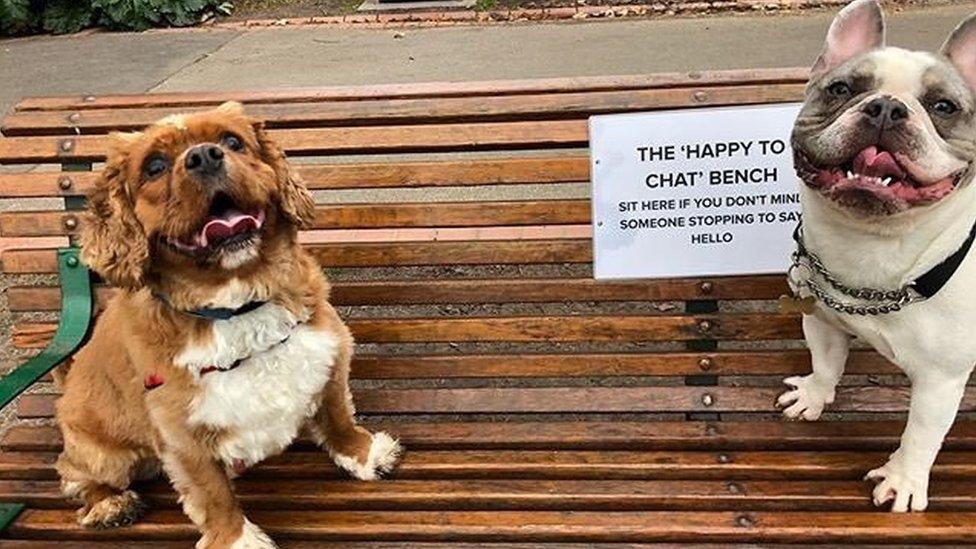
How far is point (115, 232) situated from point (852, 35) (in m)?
2.06

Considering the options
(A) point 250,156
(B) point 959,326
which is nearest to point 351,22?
(A) point 250,156

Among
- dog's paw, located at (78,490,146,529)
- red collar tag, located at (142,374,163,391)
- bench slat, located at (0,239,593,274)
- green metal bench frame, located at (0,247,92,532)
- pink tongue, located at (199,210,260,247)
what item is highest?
pink tongue, located at (199,210,260,247)

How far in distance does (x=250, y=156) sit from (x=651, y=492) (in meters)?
1.51

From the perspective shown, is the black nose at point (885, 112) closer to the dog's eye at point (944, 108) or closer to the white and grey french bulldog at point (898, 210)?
the white and grey french bulldog at point (898, 210)

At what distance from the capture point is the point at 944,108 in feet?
7.68

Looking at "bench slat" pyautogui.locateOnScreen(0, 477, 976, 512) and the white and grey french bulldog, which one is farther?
"bench slat" pyautogui.locateOnScreen(0, 477, 976, 512)

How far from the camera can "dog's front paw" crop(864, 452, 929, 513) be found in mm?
2607

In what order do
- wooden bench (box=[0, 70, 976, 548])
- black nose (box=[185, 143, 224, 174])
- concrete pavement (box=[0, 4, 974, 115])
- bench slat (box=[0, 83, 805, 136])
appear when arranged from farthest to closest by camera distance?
concrete pavement (box=[0, 4, 974, 115]), bench slat (box=[0, 83, 805, 136]), wooden bench (box=[0, 70, 976, 548]), black nose (box=[185, 143, 224, 174])

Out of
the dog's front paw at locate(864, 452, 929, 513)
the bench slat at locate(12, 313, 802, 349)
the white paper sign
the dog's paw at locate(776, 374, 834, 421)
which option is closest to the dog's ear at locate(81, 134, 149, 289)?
Answer: the bench slat at locate(12, 313, 802, 349)

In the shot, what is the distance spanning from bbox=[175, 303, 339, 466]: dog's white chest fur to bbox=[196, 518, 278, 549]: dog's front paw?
207mm

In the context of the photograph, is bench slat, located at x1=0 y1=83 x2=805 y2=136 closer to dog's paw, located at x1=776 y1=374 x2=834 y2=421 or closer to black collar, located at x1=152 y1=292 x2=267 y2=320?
black collar, located at x1=152 y1=292 x2=267 y2=320

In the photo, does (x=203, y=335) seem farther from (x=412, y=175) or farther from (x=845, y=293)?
(x=845, y=293)

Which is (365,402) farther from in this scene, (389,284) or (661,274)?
(661,274)

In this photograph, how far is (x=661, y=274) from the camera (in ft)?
10.1
